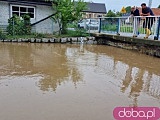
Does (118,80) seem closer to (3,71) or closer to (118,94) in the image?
(118,94)

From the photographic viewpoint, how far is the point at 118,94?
4262 mm

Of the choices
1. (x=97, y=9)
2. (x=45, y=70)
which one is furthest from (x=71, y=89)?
(x=97, y=9)

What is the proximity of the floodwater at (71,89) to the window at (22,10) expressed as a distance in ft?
28.0

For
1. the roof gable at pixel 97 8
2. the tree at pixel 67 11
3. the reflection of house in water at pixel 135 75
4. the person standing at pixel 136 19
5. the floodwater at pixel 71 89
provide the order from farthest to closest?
the roof gable at pixel 97 8, the tree at pixel 67 11, the person standing at pixel 136 19, the reflection of house in water at pixel 135 75, the floodwater at pixel 71 89

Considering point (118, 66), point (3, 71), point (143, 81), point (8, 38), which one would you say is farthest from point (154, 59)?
point (8, 38)

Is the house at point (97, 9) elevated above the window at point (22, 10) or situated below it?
above

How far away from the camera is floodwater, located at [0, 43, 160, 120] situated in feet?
11.1

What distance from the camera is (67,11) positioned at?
1405 cm

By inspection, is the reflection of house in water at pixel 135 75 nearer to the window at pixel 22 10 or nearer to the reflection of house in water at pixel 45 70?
the reflection of house in water at pixel 45 70

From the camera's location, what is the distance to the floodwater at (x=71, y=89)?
3.37 metres

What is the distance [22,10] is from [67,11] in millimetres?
→ 3261

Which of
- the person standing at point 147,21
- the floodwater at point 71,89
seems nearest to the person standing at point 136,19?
the person standing at point 147,21

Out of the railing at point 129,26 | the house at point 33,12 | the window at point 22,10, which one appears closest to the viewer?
the railing at point 129,26

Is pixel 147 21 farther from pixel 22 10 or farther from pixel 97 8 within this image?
pixel 97 8
